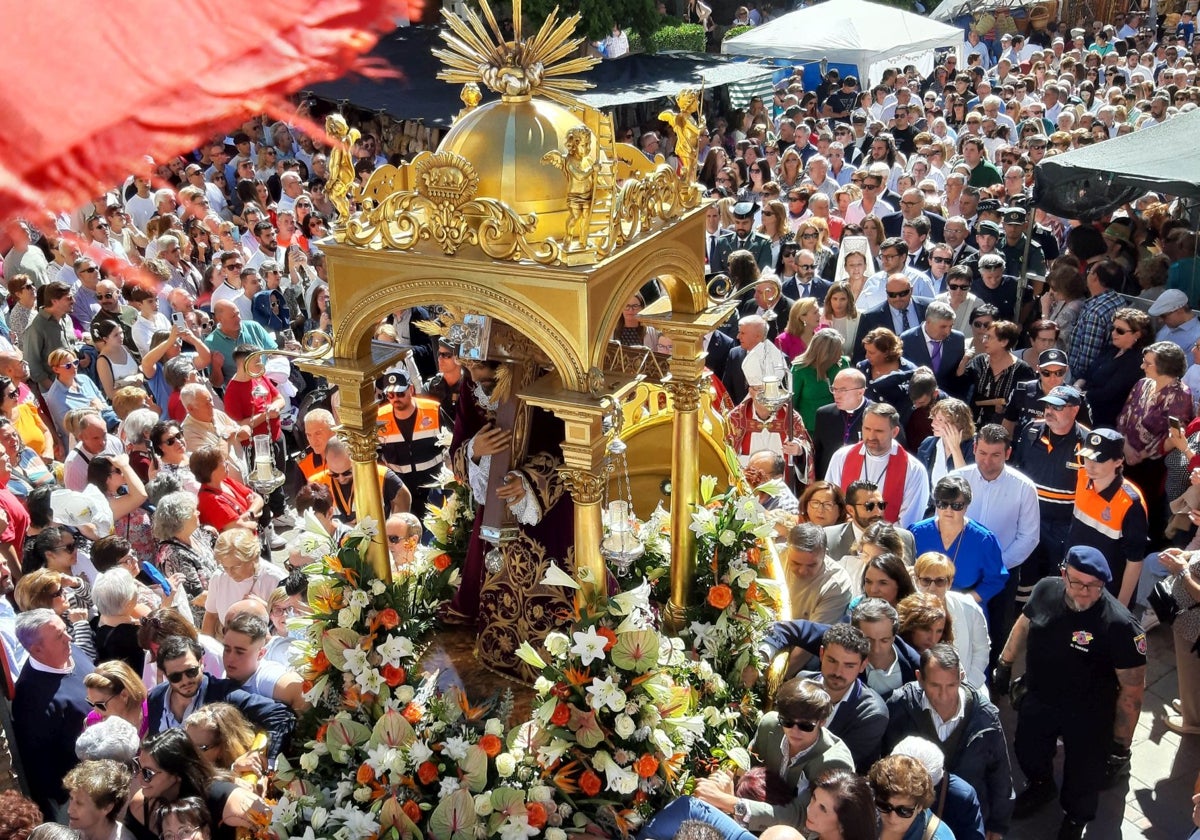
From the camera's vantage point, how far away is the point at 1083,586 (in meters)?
5.45

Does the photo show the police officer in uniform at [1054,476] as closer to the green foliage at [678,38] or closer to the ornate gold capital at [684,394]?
the ornate gold capital at [684,394]

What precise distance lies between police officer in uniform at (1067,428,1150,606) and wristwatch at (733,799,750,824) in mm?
3229

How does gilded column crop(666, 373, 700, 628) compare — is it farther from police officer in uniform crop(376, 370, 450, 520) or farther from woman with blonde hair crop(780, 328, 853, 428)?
woman with blonde hair crop(780, 328, 853, 428)

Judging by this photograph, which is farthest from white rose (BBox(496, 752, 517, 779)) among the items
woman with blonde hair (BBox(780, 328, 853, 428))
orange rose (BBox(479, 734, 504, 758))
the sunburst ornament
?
woman with blonde hair (BBox(780, 328, 853, 428))

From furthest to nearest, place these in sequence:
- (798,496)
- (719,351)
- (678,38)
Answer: (678,38), (719,351), (798,496)

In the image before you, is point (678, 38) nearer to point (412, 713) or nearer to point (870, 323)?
point (870, 323)

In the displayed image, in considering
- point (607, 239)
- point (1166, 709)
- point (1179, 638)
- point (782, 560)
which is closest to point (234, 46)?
point (607, 239)

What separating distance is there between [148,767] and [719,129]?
16789mm

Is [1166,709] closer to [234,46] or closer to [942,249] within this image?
[942,249]

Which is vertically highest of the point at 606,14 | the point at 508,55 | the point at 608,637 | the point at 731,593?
the point at 606,14

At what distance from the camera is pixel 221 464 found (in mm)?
6727

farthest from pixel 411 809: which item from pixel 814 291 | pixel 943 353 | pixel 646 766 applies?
pixel 814 291

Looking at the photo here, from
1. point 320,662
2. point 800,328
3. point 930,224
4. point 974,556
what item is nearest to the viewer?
point 320,662

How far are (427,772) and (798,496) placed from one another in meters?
4.68
